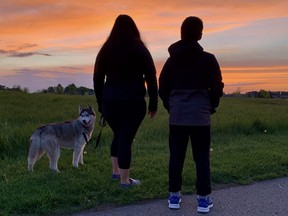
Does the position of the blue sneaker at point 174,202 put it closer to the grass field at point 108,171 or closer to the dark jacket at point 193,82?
the grass field at point 108,171

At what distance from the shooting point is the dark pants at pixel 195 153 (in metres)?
5.05

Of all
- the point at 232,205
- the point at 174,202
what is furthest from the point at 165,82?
the point at 232,205

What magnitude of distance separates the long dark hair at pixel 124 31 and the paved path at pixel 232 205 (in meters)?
2.07

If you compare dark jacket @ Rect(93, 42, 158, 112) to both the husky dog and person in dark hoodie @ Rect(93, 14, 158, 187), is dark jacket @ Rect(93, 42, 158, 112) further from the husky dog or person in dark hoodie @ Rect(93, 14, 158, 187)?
the husky dog

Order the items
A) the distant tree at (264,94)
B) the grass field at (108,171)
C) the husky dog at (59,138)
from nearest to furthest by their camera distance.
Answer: the grass field at (108,171)
the husky dog at (59,138)
the distant tree at (264,94)

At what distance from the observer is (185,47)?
193 inches

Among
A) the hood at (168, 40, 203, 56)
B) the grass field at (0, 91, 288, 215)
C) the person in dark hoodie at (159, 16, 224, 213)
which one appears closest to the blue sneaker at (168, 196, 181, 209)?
the person in dark hoodie at (159, 16, 224, 213)

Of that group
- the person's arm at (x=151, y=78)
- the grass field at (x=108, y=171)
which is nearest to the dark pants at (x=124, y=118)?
the person's arm at (x=151, y=78)

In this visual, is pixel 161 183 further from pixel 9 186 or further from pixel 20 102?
pixel 20 102

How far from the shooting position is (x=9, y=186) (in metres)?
5.80

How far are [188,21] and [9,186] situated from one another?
3.15 metres

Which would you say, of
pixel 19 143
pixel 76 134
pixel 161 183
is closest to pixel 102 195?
pixel 161 183

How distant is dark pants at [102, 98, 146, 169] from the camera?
5652 millimetres

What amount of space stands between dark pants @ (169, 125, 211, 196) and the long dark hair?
1318 millimetres
